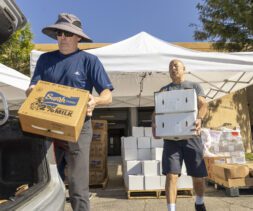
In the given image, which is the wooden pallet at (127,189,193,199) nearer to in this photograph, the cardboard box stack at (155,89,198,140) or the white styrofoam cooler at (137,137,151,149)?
the white styrofoam cooler at (137,137,151,149)

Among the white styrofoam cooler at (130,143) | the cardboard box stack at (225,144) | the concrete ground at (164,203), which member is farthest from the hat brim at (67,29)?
the cardboard box stack at (225,144)

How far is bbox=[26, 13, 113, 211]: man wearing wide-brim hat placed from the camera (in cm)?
263

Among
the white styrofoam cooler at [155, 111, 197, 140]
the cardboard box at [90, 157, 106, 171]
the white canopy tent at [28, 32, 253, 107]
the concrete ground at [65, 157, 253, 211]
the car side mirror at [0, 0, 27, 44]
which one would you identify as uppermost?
the white canopy tent at [28, 32, 253, 107]

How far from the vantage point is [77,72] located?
2.82 meters

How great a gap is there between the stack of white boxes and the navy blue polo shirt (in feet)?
10.9

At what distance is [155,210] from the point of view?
5035mm

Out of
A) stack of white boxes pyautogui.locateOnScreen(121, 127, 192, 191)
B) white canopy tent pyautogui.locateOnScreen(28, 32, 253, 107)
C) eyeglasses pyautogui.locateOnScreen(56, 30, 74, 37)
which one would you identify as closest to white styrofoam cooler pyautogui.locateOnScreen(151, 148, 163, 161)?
stack of white boxes pyautogui.locateOnScreen(121, 127, 192, 191)

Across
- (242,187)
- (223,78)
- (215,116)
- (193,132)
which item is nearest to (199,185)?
(193,132)

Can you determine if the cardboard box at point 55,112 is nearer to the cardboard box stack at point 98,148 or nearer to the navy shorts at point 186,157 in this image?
the navy shorts at point 186,157

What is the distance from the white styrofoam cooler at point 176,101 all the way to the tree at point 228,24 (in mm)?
9503

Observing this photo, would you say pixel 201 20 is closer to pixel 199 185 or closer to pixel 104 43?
pixel 104 43

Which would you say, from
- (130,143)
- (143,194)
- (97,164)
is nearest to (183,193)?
(143,194)

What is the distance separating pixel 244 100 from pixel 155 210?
46.6 feet

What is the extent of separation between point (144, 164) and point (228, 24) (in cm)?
931
